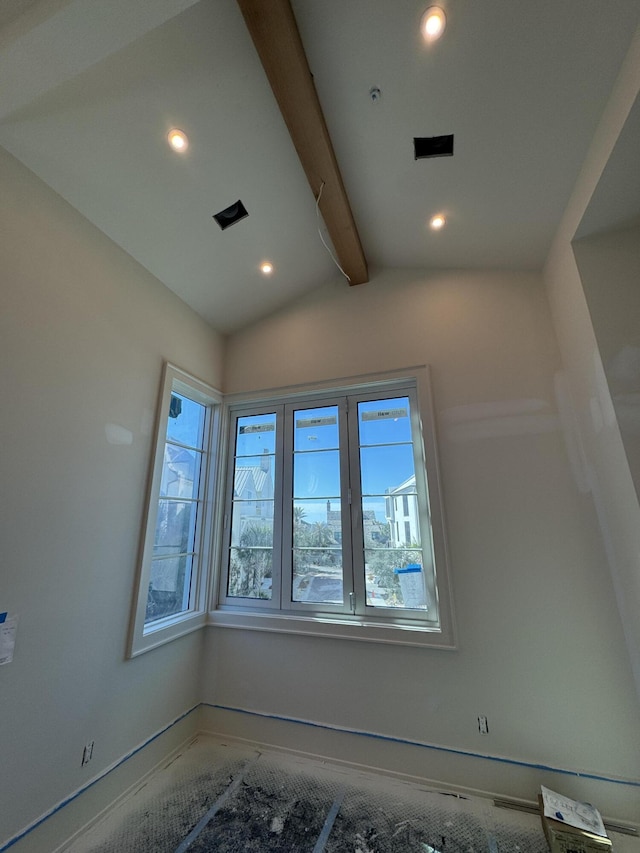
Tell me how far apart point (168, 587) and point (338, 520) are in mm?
1316

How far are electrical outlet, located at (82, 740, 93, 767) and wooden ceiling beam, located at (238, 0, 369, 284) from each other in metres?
3.28

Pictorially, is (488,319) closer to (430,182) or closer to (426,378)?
(426,378)

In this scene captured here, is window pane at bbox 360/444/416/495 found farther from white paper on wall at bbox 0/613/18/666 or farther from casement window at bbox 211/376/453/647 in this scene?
white paper on wall at bbox 0/613/18/666

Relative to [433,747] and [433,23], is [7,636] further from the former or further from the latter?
[433,23]

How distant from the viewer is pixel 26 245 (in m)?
1.65

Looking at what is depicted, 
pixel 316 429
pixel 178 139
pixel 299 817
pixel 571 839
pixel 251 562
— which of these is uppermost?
pixel 178 139

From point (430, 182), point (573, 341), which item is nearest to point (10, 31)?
point (430, 182)

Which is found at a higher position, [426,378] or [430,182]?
[430,182]

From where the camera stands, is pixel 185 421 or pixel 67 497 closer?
pixel 67 497

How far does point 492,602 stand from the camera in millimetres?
2020

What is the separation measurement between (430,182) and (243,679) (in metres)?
3.52

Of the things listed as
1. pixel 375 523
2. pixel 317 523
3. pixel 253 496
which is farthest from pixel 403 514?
pixel 253 496

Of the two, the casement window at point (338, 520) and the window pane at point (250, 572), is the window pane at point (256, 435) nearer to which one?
the casement window at point (338, 520)

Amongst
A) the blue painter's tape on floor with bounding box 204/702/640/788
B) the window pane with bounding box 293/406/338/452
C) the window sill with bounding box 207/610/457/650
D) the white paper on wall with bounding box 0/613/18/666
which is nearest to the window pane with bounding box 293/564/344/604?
the window sill with bounding box 207/610/457/650
